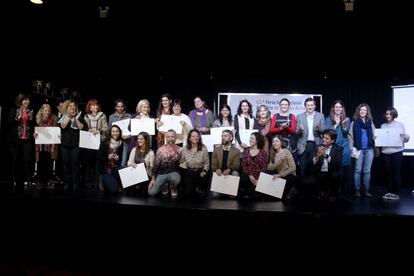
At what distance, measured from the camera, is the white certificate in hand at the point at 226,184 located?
15.4 feet

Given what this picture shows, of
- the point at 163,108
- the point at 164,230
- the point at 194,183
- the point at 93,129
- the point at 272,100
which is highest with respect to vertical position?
the point at 272,100

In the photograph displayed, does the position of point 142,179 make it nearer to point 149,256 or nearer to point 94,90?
point 149,256

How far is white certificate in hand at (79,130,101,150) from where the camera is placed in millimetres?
5527

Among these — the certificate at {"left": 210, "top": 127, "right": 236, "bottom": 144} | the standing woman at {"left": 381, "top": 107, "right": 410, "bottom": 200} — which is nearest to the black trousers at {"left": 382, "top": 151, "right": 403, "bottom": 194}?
the standing woman at {"left": 381, "top": 107, "right": 410, "bottom": 200}

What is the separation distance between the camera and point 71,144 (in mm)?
5566

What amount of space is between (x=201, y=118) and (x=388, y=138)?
9.98ft

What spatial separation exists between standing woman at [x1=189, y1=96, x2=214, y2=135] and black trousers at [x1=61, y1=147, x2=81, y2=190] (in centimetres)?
200

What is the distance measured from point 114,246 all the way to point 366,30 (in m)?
5.11

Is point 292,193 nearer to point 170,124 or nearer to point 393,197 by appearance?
point 393,197

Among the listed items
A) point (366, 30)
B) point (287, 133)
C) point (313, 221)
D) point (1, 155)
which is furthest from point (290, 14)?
point (1, 155)

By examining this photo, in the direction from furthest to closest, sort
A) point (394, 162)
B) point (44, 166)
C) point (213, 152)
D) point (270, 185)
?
point (44, 166) → point (394, 162) → point (213, 152) → point (270, 185)

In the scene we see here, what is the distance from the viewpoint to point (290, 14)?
5414 millimetres

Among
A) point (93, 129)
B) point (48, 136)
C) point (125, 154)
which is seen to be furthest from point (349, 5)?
point (48, 136)

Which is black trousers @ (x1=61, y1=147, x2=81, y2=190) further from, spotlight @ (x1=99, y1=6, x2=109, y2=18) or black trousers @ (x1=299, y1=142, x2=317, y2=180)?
black trousers @ (x1=299, y1=142, x2=317, y2=180)
